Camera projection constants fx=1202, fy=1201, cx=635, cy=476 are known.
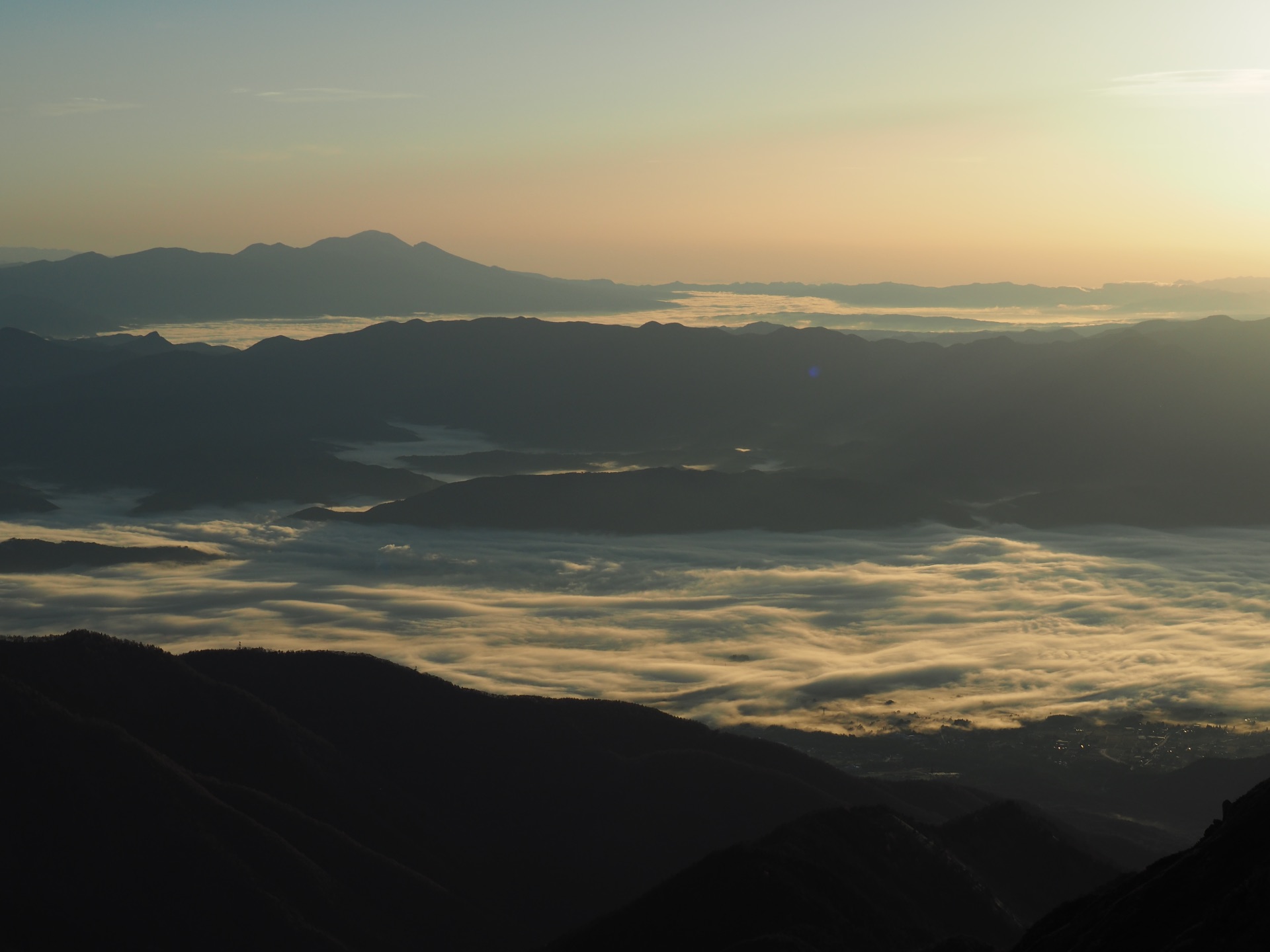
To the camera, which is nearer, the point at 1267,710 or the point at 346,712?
the point at 346,712

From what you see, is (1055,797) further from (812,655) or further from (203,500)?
(203,500)

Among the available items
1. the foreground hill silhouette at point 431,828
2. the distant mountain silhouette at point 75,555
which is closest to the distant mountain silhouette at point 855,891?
the foreground hill silhouette at point 431,828

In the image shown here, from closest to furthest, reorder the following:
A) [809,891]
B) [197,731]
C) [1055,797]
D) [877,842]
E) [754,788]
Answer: [809,891] < [877,842] < [197,731] < [754,788] < [1055,797]

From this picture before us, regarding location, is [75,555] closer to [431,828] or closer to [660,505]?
[660,505]

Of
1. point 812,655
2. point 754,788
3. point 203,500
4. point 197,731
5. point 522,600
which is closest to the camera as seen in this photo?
point 197,731

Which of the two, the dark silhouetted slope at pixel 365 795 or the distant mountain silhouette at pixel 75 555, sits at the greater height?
the dark silhouetted slope at pixel 365 795

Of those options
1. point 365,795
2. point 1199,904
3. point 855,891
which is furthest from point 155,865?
point 1199,904

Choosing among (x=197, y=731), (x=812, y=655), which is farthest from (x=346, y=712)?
(x=812, y=655)

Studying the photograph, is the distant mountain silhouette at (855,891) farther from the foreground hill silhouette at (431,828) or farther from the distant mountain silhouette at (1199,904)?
the distant mountain silhouette at (1199,904)
